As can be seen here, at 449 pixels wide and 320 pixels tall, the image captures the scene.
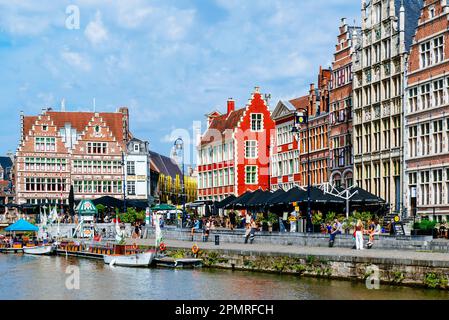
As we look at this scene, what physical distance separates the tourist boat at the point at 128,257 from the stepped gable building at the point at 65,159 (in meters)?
46.9

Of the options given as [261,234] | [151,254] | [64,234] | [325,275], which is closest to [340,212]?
[261,234]

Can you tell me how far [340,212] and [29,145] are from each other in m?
48.1

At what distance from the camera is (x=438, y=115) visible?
5412 cm

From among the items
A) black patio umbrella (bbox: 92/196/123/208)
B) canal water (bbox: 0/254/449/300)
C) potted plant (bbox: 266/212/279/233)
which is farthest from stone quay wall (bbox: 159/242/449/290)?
black patio umbrella (bbox: 92/196/123/208)

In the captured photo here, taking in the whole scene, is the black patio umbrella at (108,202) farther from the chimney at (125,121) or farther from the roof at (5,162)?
the roof at (5,162)

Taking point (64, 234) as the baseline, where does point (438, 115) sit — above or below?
above

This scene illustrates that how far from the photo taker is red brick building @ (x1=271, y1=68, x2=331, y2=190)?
232 feet

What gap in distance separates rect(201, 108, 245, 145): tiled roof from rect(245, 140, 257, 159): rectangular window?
6.75ft

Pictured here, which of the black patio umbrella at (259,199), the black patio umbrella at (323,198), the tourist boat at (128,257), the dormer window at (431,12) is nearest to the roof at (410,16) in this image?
the dormer window at (431,12)

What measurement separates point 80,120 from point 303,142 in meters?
33.2

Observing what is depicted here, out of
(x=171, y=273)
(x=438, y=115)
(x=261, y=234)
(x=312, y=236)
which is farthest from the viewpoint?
(x=438, y=115)

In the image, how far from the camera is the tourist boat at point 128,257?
1816 inches

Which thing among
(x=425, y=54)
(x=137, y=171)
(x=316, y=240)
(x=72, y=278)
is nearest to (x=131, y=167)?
(x=137, y=171)

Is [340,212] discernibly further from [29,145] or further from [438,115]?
[29,145]
